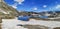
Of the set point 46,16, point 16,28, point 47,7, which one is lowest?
point 16,28

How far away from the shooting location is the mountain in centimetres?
181

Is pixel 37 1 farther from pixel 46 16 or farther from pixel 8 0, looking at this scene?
pixel 8 0

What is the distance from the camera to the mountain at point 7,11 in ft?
5.92

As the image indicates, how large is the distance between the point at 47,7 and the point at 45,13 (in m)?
0.08

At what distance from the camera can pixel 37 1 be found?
5.87 ft

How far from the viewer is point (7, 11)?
181 centimetres

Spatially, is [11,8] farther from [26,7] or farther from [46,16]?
[46,16]

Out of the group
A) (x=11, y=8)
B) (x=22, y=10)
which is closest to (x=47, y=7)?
(x=22, y=10)

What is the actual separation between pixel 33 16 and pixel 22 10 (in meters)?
0.16

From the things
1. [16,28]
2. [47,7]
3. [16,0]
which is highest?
[16,0]

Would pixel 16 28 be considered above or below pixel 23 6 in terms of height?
below

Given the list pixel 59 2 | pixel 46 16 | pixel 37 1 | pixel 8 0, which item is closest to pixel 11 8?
pixel 8 0

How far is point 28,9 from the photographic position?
1.80 meters

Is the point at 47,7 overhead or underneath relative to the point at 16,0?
underneath
